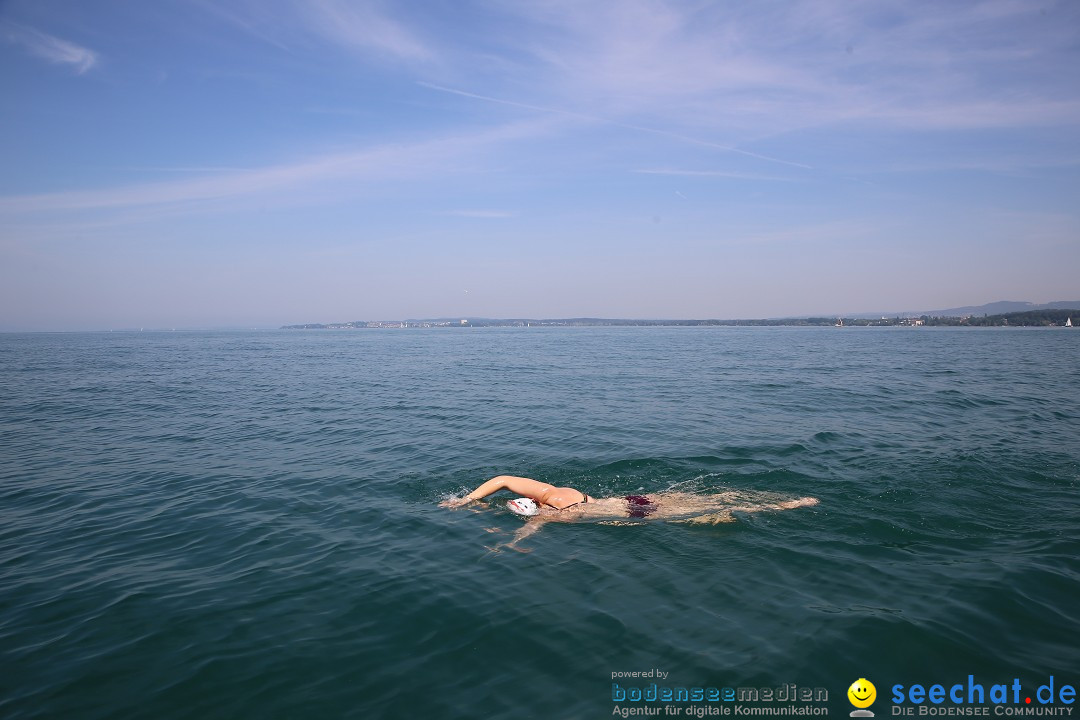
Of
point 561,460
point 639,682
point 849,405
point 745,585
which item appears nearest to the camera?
point 639,682

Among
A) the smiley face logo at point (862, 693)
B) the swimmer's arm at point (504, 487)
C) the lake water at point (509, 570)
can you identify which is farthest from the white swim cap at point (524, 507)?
the smiley face logo at point (862, 693)

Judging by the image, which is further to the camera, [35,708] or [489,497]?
[489,497]

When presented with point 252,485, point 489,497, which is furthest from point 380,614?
point 252,485

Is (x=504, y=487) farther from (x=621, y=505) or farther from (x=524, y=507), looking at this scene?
(x=621, y=505)

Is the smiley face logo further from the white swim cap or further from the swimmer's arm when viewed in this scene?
the swimmer's arm

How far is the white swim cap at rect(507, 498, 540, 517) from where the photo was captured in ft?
36.3

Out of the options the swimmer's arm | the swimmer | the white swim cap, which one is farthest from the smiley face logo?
the swimmer's arm

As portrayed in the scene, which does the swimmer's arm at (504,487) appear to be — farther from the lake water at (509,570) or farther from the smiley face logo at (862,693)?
the smiley face logo at (862,693)

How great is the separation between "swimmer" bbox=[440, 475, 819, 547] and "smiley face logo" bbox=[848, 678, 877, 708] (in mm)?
4415

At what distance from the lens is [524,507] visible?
11.1m

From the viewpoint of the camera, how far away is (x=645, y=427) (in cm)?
1958

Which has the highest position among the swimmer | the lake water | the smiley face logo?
the swimmer

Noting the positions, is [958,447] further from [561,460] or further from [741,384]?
[741,384]

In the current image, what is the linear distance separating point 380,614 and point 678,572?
4.85 m
